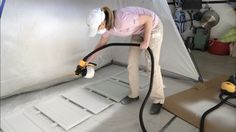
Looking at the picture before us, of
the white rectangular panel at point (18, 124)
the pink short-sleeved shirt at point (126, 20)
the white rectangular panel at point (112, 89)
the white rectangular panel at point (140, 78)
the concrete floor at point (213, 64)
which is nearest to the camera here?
the pink short-sleeved shirt at point (126, 20)

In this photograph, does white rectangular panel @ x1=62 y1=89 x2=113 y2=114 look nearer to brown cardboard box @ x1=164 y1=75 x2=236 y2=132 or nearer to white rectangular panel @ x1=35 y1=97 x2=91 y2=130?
white rectangular panel @ x1=35 y1=97 x2=91 y2=130

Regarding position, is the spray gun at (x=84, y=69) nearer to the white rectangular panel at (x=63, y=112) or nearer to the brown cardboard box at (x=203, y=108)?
the white rectangular panel at (x=63, y=112)

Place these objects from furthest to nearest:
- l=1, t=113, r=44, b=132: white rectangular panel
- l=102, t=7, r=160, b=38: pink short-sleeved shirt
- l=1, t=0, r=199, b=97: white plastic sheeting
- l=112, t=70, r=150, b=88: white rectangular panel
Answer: l=112, t=70, r=150, b=88: white rectangular panel, l=1, t=0, r=199, b=97: white plastic sheeting, l=1, t=113, r=44, b=132: white rectangular panel, l=102, t=7, r=160, b=38: pink short-sleeved shirt

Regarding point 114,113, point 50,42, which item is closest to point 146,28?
point 114,113

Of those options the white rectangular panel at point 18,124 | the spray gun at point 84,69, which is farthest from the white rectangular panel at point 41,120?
the spray gun at point 84,69

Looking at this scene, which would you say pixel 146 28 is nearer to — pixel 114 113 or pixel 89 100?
pixel 114 113

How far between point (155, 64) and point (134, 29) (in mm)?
302

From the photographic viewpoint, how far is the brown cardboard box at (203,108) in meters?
1.40

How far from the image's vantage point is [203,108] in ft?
5.18

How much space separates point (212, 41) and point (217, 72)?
3.15 ft

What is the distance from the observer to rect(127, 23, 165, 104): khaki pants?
5.23 ft

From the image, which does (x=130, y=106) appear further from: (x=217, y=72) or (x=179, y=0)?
(x=179, y=0)

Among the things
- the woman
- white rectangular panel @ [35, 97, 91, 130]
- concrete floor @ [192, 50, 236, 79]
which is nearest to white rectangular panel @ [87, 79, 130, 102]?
the woman

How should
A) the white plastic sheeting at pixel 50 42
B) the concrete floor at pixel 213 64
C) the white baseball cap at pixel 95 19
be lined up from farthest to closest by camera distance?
the concrete floor at pixel 213 64, the white plastic sheeting at pixel 50 42, the white baseball cap at pixel 95 19
